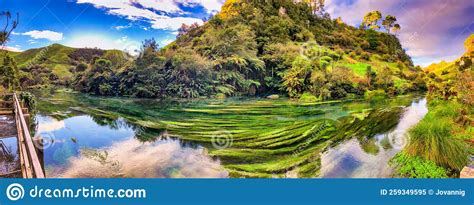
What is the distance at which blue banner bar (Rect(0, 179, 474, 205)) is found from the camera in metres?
4.66

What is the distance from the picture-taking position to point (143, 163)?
5.29 m

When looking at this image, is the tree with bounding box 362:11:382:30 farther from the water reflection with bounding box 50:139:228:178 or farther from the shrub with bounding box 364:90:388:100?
the water reflection with bounding box 50:139:228:178

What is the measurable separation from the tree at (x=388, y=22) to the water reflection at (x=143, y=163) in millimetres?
4036

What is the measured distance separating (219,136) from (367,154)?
230 centimetres

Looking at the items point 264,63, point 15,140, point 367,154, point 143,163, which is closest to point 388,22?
point 264,63

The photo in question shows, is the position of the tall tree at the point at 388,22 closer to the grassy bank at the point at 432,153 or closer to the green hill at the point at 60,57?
the grassy bank at the point at 432,153

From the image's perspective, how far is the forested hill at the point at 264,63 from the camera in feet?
22.5

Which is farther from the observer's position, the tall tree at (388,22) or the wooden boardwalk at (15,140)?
the tall tree at (388,22)

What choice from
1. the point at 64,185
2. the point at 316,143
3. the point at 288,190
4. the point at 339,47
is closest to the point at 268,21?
the point at 339,47

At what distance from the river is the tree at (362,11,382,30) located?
142cm
